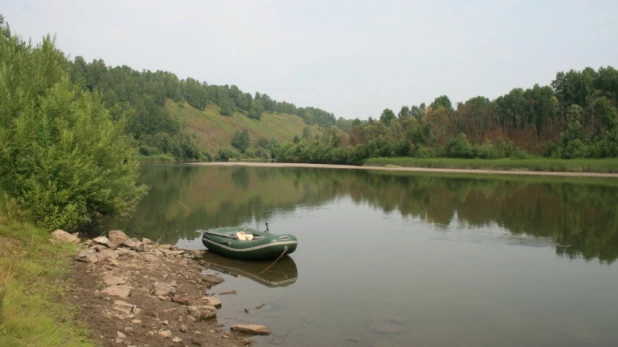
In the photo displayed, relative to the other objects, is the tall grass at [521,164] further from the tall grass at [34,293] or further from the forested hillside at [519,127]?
the tall grass at [34,293]

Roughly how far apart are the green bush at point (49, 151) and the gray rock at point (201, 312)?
875 cm

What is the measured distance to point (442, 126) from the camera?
385ft

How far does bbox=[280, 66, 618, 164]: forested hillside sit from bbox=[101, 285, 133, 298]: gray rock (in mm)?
90844

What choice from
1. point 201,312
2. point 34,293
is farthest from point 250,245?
point 34,293

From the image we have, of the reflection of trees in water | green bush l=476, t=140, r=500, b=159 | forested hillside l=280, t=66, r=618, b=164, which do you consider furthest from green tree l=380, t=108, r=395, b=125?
the reflection of trees in water

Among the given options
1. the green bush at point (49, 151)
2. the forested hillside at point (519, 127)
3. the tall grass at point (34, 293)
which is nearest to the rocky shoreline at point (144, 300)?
the tall grass at point (34, 293)

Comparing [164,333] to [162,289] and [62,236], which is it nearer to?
[162,289]

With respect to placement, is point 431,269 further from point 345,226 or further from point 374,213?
point 374,213

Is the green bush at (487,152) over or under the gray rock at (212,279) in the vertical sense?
over

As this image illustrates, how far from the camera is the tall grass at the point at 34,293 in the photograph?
8.70 metres

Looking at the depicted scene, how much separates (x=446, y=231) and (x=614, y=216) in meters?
15.3

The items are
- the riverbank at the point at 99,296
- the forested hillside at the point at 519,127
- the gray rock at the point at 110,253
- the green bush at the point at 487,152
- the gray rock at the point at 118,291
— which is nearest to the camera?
the riverbank at the point at 99,296

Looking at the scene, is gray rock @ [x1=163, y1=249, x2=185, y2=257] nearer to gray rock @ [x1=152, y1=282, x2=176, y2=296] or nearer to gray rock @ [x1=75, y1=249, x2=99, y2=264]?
gray rock @ [x1=75, y1=249, x2=99, y2=264]

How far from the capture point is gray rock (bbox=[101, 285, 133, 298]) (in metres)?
13.1
